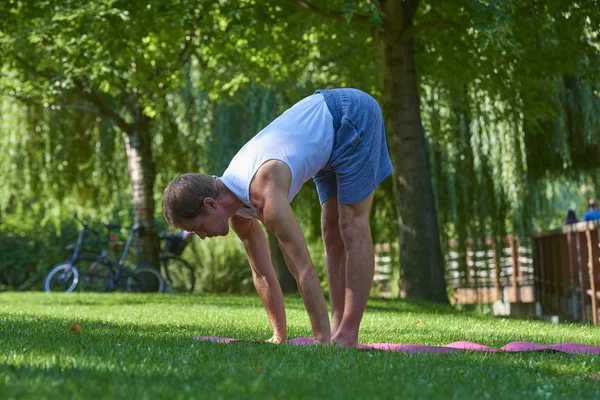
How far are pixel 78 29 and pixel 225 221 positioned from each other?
8801 mm

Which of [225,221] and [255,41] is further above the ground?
[255,41]

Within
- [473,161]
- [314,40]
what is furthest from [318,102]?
[473,161]

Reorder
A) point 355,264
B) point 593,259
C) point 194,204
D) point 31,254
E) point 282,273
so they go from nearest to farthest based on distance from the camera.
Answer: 1. point 194,204
2. point 355,264
3. point 593,259
4. point 282,273
5. point 31,254

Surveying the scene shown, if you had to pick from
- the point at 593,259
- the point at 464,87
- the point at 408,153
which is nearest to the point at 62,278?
the point at 408,153

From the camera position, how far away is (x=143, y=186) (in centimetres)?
1664

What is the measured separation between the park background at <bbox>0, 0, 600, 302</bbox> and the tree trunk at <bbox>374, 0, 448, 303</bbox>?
0.07ft

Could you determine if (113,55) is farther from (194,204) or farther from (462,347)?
(462,347)

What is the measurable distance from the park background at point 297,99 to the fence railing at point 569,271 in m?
0.74

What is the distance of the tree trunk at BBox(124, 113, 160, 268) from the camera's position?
1648 centimetres

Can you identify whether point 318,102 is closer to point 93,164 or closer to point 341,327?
point 341,327

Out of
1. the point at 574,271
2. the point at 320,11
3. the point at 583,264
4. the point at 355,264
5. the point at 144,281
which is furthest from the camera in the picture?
the point at 144,281

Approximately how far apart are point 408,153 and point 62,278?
7344 mm

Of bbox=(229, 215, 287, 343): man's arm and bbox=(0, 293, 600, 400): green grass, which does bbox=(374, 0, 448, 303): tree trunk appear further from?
bbox=(229, 215, 287, 343): man's arm

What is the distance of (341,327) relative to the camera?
16.5ft
